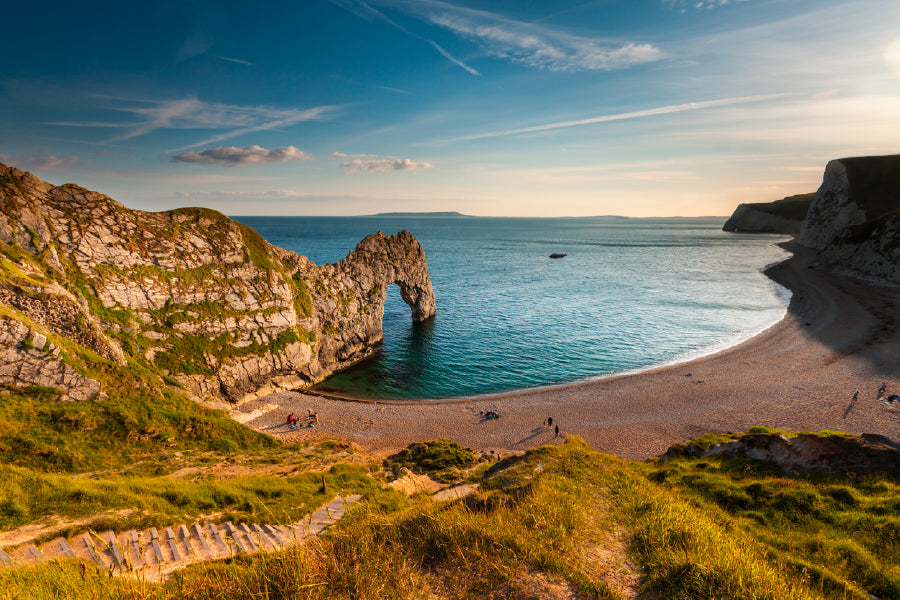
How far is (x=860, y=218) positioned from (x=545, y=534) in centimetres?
12250

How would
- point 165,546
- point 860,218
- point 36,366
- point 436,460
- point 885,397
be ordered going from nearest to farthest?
1. point 165,546
2. point 36,366
3. point 436,460
4. point 885,397
5. point 860,218

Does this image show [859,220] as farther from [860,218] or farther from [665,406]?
[665,406]

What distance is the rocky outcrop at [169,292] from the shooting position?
2372cm

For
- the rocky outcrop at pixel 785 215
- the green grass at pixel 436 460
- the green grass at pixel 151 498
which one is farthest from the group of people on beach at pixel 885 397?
the rocky outcrop at pixel 785 215

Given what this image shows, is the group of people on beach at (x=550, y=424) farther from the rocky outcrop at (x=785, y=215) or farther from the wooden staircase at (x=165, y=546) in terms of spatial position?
the rocky outcrop at (x=785, y=215)

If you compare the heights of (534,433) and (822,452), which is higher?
(822,452)

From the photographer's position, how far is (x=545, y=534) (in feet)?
23.8

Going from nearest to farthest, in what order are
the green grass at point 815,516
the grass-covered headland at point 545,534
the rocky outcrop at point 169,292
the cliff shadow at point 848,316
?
the grass-covered headland at point 545,534 < the green grass at point 815,516 < the rocky outcrop at point 169,292 < the cliff shadow at point 848,316

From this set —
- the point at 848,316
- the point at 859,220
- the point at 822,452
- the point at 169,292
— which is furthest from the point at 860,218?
the point at 169,292

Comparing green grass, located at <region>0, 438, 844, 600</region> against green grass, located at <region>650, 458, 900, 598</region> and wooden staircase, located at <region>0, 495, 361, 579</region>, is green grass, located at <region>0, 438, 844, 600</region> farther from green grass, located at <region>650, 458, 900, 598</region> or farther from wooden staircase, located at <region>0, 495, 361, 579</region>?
wooden staircase, located at <region>0, 495, 361, 579</region>

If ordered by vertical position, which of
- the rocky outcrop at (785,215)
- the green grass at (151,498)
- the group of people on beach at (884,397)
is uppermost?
the rocky outcrop at (785,215)

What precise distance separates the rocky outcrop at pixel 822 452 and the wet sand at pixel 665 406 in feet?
34.5

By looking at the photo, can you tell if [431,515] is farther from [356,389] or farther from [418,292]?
[418,292]

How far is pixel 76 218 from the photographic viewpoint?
28.5 metres
